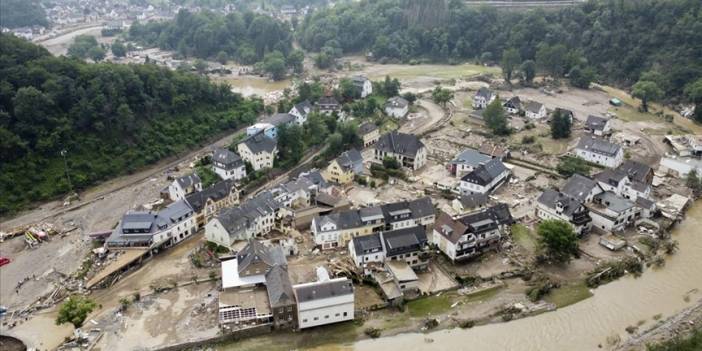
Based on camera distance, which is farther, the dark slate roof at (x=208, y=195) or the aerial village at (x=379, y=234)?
the dark slate roof at (x=208, y=195)

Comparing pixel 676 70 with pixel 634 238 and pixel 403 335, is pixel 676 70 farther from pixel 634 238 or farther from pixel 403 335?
pixel 403 335

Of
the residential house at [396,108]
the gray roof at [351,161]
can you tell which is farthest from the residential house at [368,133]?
the residential house at [396,108]

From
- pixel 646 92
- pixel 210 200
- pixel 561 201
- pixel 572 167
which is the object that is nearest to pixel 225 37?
pixel 210 200

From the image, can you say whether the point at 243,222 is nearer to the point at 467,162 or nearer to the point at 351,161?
the point at 351,161

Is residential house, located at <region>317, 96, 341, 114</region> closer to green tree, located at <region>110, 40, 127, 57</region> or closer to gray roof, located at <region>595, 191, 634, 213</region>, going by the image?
gray roof, located at <region>595, 191, 634, 213</region>

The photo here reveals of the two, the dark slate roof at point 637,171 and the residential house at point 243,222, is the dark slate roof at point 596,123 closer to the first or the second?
the dark slate roof at point 637,171

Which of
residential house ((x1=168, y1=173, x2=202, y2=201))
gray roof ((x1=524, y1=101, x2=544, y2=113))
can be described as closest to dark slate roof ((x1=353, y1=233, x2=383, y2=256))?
residential house ((x1=168, y1=173, x2=202, y2=201))

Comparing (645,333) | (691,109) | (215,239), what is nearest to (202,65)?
(215,239)
